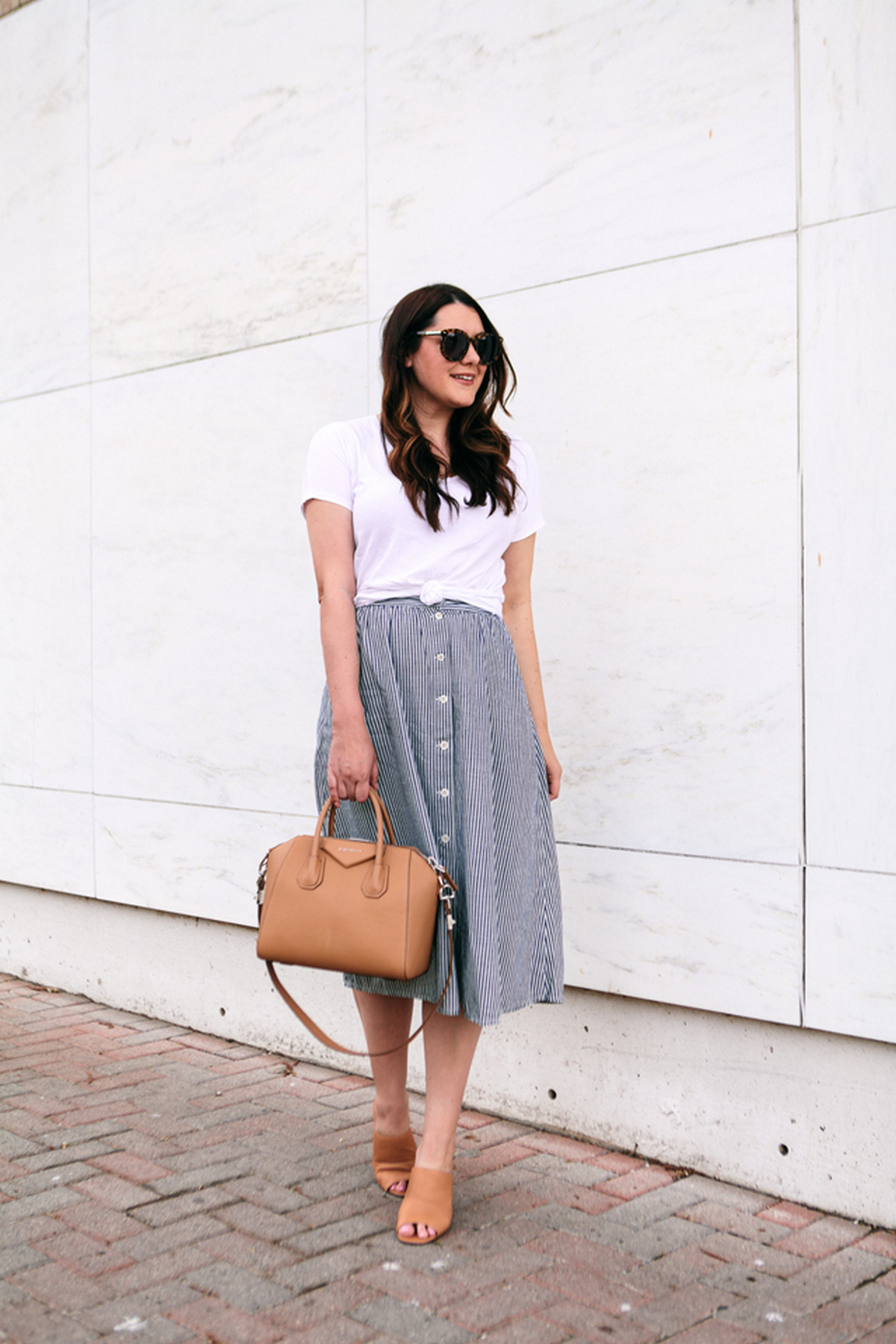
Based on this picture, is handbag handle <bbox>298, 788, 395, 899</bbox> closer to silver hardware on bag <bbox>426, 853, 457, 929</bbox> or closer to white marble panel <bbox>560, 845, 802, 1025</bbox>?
silver hardware on bag <bbox>426, 853, 457, 929</bbox>

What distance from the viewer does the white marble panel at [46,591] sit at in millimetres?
4777

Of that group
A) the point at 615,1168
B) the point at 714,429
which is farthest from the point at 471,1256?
the point at 714,429

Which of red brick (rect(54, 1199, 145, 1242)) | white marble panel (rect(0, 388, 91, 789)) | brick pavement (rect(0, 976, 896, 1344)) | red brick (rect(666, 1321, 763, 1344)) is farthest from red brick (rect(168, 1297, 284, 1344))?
white marble panel (rect(0, 388, 91, 789))

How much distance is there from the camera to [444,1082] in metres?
2.78

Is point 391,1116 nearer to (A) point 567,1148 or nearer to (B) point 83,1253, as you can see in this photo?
(A) point 567,1148

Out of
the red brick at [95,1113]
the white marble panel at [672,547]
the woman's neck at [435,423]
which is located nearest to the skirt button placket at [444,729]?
the woman's neck at [435,423]

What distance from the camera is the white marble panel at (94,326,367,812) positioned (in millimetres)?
4031

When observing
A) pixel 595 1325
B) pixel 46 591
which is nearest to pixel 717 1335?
pixel 595 1325

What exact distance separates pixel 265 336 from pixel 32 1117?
2.52 meters

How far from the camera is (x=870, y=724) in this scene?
281cm

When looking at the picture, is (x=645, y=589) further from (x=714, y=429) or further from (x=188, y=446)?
(x=188, y=446)

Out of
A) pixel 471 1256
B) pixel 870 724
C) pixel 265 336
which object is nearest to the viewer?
pixel 471 1256

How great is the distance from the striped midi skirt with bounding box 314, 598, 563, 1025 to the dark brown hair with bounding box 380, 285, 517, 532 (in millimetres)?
254

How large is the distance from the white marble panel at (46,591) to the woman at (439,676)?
7.41 ft
